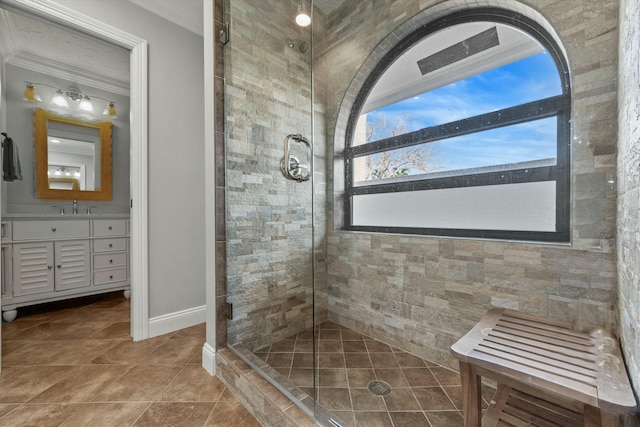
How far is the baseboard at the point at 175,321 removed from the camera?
195 cm

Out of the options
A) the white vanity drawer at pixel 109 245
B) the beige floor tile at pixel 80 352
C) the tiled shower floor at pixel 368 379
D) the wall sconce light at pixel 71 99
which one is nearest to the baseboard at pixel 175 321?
the beige floor tile at pixel 80 352

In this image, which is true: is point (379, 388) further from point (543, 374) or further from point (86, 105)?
point (86, 105)

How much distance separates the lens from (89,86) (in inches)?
115

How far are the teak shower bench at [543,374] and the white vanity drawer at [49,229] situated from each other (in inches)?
133

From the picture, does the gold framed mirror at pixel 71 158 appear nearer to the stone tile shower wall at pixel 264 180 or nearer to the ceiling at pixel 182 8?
the ceiling at pixel 182 8

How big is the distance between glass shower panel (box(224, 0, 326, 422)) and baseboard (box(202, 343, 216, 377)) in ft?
0.34

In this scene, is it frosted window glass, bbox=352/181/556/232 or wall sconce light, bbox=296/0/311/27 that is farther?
wall sconce light, bbox=296/0/311/27

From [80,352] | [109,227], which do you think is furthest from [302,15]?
[109,227]

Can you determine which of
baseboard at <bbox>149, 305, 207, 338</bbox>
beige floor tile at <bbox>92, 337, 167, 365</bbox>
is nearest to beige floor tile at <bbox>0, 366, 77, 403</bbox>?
beige floor tile at <bbox>92, 337, 167, 365</bbox>

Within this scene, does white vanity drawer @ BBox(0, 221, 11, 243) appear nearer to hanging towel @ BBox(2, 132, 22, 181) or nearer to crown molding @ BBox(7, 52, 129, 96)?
hanging towel @ BBox(2, 132, 22, 181)

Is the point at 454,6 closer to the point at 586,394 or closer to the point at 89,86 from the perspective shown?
the point at 586,394

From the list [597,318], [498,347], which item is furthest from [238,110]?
[597,318]

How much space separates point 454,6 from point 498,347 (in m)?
1.80

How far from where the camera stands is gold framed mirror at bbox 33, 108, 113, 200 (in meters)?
2.65
